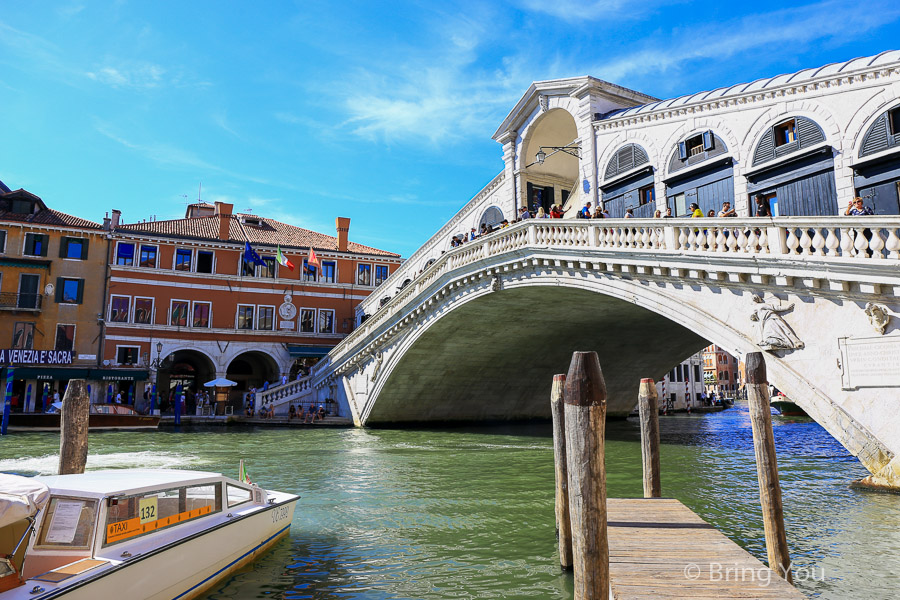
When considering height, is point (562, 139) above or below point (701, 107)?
above

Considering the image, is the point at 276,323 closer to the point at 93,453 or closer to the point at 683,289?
the point at 93,453

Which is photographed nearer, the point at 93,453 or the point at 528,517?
the point at 528,517

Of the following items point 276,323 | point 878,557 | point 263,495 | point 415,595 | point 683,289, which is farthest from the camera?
point 276,323

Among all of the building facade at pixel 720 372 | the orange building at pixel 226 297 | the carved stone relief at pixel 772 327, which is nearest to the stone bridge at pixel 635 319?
the carved stone relief at pixel 772 327

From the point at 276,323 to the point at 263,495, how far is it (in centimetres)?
2443

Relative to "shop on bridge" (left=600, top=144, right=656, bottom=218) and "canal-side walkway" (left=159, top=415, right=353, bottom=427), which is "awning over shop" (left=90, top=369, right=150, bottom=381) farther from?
"shop on bridge" (left=600, top=144, right=656, bottom=218)

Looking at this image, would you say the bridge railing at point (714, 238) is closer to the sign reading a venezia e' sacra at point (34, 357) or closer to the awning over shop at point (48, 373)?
the awning over shop at point (48, 373)

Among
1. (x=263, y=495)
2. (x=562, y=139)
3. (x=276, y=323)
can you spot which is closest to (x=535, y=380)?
(x=562, y=139)

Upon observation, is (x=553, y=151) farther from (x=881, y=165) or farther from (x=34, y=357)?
(x=34, y=357)

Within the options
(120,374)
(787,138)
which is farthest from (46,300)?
(787,138)

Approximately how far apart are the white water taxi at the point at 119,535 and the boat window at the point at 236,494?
70 millimetres

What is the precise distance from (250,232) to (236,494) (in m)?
27.6

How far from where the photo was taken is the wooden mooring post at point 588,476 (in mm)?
4102

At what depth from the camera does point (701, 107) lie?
14.8m
